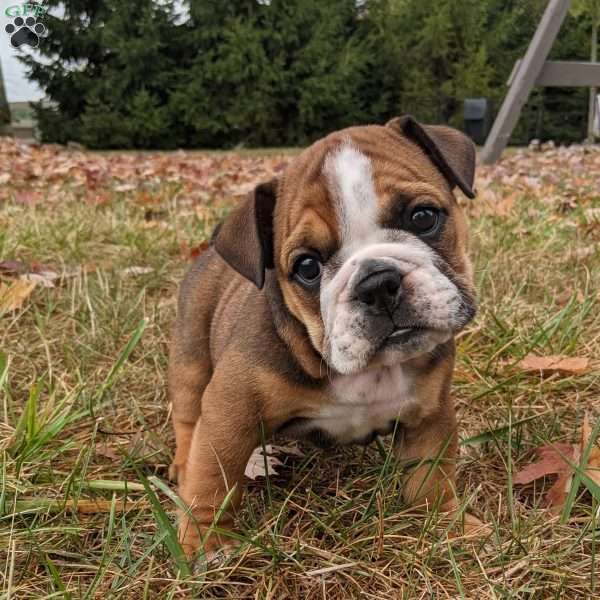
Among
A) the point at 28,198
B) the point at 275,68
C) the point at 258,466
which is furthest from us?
the point at 275,68

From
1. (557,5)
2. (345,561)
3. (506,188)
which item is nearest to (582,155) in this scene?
(557,5)

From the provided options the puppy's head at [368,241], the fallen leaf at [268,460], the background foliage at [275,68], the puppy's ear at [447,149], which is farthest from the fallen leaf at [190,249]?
the background foliage at [275,68]

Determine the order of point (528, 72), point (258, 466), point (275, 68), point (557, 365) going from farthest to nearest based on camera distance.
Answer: point (275, 68), point (528, 72), point (557, 365), point (258, 466)

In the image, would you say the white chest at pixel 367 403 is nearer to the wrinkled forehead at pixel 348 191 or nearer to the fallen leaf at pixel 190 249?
the wrinkled forehead at pixel 348 191

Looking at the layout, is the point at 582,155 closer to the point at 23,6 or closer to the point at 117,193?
the point at 117,193

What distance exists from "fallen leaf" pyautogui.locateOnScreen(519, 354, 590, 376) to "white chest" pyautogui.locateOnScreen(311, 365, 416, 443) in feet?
3.27

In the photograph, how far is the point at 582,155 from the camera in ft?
43.2

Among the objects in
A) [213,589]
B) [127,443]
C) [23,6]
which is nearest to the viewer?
[213,589]

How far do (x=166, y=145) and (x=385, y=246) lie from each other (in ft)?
74.8

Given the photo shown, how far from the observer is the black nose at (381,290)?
2256mm

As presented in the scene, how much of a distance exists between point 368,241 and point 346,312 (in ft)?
0.91

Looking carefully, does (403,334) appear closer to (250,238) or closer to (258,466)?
(250,238)

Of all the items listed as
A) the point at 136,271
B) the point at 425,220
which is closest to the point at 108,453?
the point at 425,220

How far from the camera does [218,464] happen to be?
2.44m
